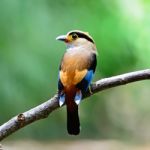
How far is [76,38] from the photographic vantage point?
181cm

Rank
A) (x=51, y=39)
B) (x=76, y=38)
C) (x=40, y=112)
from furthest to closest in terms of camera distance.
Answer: (x=51, y=39)
(x=76, y=38)
(x=40, y=112)

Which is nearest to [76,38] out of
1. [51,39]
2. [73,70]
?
[73,70]

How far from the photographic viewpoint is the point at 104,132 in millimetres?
4871

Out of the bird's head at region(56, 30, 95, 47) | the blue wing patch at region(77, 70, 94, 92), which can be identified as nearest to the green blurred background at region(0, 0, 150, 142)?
the bird's head at region(56, 30, 95, 47)

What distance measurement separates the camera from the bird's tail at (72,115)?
1.66m

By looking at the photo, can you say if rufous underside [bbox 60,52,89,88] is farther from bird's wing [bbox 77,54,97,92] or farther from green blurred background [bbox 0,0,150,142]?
green blurred background [bbox 0,0,150,142]

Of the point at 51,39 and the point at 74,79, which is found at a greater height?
the point at 51,39

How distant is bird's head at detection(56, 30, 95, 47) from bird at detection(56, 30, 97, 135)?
0.02 meters

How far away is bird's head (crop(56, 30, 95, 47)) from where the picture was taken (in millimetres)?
1799

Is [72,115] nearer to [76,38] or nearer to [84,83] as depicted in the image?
[84,83]

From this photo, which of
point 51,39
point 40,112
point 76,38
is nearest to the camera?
point 40,112

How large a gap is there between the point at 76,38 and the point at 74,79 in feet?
0.56

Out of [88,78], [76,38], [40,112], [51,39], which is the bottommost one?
[40,112]

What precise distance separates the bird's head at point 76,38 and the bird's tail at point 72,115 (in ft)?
0.61
